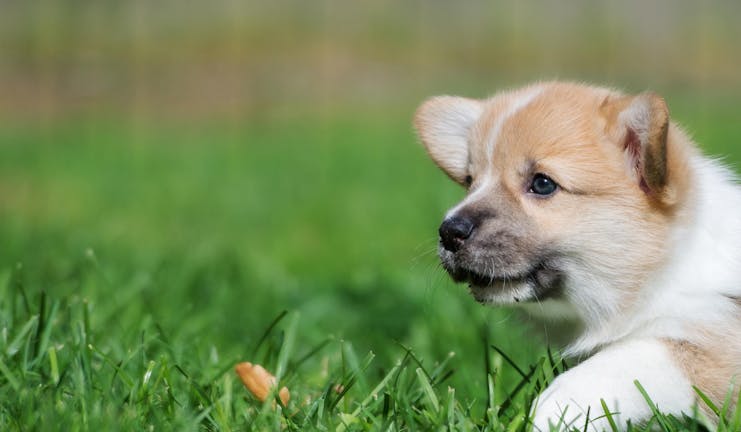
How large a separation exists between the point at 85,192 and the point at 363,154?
8.25 feet

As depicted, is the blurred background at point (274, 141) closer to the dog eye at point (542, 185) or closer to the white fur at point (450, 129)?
the white fur at point (450, 129)

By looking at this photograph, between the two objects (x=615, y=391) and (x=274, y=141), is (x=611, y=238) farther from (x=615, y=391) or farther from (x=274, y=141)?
(x=274, y=141)

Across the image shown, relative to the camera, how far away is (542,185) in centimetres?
320

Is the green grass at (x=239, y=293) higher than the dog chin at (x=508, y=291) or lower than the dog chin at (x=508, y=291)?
lower

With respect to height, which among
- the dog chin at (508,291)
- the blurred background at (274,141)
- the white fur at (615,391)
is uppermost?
the dog chin at (508,291)

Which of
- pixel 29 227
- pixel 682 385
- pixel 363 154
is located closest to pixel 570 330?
pixel 682 385

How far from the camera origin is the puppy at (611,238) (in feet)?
9.68

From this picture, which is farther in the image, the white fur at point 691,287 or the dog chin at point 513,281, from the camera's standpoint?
the dog chin at point 513,281

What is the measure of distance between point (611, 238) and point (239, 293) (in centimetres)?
212

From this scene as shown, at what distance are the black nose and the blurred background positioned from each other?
57 cm

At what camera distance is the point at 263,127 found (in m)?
10.9

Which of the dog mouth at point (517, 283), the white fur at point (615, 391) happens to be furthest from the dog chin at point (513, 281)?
the white fur at point (615, 391)

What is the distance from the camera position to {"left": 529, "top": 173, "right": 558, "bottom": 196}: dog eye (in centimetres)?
318

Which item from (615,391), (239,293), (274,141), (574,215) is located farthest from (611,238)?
(274,141)
